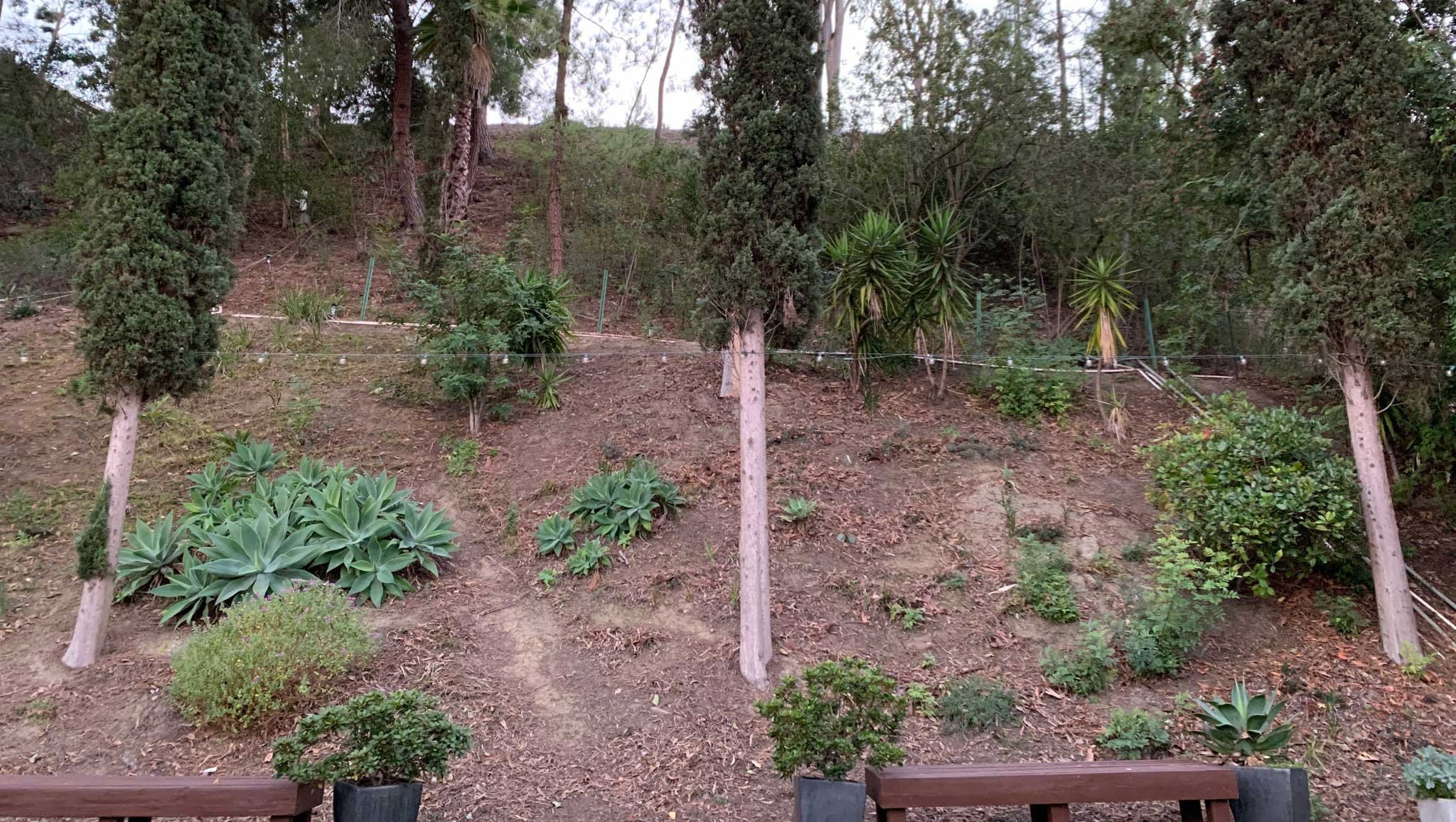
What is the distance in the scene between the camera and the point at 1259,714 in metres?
4.95

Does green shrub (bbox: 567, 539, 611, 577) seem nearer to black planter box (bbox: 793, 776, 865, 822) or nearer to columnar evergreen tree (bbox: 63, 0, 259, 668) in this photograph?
columnar evergreen tree (bbox: 63, 0, 259, 668)

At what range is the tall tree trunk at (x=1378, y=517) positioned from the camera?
653 centimetres

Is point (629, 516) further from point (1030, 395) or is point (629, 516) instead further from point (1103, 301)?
point (1103, 301)

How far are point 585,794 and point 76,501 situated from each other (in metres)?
6.76

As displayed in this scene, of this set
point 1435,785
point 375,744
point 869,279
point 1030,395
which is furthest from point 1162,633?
point 375,744

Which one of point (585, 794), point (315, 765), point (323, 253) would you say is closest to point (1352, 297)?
point (585, 794)

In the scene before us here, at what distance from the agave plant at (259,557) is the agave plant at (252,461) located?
1.62m

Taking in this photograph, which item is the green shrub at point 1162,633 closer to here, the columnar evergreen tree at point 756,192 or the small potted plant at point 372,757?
the columnar evergreen tree at point 756,192

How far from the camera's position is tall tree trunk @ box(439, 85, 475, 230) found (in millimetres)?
12227

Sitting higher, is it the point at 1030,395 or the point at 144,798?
the point at 1030,395

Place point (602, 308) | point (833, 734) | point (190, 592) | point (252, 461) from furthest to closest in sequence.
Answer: point (602, 308), point (252, 461), point (190, 592), point (833, 734)

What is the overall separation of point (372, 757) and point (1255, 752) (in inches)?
189

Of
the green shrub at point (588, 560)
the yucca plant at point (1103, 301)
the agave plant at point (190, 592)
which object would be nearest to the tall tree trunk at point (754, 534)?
the green shrub at point (588, 560)

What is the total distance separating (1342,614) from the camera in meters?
6.89
